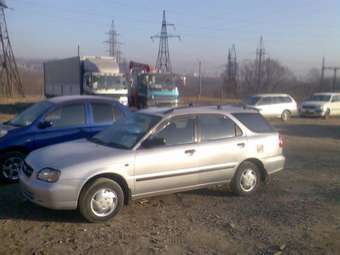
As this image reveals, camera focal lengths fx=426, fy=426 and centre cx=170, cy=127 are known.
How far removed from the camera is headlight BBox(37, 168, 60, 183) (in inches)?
219

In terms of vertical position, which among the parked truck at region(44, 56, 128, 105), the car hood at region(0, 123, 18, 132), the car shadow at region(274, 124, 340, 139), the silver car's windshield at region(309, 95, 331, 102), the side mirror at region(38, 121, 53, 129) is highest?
the parked truck at region(44, 56, 128, 105)

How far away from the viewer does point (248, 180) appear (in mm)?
7352

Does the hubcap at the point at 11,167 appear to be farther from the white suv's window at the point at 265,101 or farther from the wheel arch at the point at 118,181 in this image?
the white suv's window at the point at 265,101

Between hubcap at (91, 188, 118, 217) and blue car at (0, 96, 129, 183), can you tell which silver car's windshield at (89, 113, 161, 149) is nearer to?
hubcap at (91, 188, 118, 217)

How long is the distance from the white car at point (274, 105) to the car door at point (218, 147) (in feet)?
55.1

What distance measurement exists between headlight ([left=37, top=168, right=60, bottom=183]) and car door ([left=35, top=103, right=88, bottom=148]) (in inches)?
95.4

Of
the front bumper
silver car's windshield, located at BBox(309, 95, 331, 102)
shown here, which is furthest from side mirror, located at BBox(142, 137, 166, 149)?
silver car's windshield, located at BBox(309, 95, 331, 102)

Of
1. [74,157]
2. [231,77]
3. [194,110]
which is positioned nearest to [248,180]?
[194,110]

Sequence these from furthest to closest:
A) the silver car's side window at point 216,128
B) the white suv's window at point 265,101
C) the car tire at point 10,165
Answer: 1. the white suv's window at point 265,101
2. the car tire at point 10,165
3. the silver car's side window at point 216,128

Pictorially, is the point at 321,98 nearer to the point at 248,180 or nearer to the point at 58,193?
the point at 248,180

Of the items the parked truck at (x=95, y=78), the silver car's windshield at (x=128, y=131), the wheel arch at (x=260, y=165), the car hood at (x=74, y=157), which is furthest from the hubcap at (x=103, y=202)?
the parked truck at (x=95, y=78)

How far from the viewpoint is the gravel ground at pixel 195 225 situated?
199 inches

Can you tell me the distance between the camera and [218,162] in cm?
690

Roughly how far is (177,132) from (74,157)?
1.66 metres
